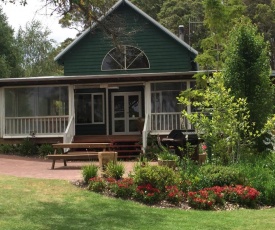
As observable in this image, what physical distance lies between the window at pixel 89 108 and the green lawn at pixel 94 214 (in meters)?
13.7

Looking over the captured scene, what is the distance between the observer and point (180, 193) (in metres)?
10.4

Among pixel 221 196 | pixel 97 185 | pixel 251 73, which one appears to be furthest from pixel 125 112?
pixel 221 196

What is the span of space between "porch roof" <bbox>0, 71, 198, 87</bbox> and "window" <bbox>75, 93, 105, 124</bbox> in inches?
125

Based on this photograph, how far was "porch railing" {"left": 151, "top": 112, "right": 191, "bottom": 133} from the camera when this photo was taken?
68.6ft

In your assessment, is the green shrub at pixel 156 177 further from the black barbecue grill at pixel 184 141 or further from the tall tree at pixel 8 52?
the tall tree at pixel 8 52

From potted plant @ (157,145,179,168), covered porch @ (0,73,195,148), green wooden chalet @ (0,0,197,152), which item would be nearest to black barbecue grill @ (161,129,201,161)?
potted plant @ (157,145,179,168)

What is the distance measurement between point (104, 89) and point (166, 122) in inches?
208

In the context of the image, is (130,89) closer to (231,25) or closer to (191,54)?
(191,54)

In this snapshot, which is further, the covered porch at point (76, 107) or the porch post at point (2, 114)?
the porch post at point (2, 114)

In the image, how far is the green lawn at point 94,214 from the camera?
8.29m

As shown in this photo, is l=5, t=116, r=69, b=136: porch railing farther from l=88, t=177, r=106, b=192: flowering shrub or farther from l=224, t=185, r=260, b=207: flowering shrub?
l=224, t=185, r=260, b=207: flowering shrub

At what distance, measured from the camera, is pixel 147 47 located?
2473 cm

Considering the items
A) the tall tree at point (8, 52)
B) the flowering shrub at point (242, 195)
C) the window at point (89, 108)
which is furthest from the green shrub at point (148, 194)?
the tall tree at point (8, 52)

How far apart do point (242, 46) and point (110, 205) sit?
7538 mm
